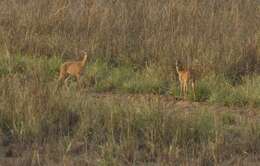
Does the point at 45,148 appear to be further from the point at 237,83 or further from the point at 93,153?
the point at 237,83

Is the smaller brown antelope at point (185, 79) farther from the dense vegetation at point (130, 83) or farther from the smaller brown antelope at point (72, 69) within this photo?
the smaller brown antelope at point (72, 69)

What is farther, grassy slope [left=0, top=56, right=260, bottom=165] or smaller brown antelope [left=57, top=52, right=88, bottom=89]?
smaller brown antelope [left=57, top=52, right=88, bottom=89]

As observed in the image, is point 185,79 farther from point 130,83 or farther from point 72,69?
point 72,69

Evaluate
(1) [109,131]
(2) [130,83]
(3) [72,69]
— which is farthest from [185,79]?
(1) [109,131]

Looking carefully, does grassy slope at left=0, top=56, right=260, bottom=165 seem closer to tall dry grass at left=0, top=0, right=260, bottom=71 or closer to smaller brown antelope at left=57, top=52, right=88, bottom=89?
smaller brown antelope at left=57, top=52, right=88, bottom=89

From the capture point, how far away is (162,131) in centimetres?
Result: 552

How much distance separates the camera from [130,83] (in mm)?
7906

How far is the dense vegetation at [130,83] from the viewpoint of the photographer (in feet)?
17.8

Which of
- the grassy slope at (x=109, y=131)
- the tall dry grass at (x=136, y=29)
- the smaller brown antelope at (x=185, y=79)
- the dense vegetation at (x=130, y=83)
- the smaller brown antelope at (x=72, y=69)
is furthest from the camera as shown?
the tall dry grass at (x=136, y=29)

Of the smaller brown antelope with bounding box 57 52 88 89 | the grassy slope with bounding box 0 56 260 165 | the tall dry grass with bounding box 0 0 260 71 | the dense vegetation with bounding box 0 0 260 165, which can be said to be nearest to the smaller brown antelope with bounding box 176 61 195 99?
the dense vegetation with bounding box 0 0 260 165

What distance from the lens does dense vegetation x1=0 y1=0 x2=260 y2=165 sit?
5.42 meters

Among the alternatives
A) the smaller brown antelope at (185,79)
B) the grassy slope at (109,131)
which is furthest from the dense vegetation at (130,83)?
the smaller brown antelope at (185,79)

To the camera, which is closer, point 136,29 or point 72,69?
point 72,69

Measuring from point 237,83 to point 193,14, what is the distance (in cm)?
201
